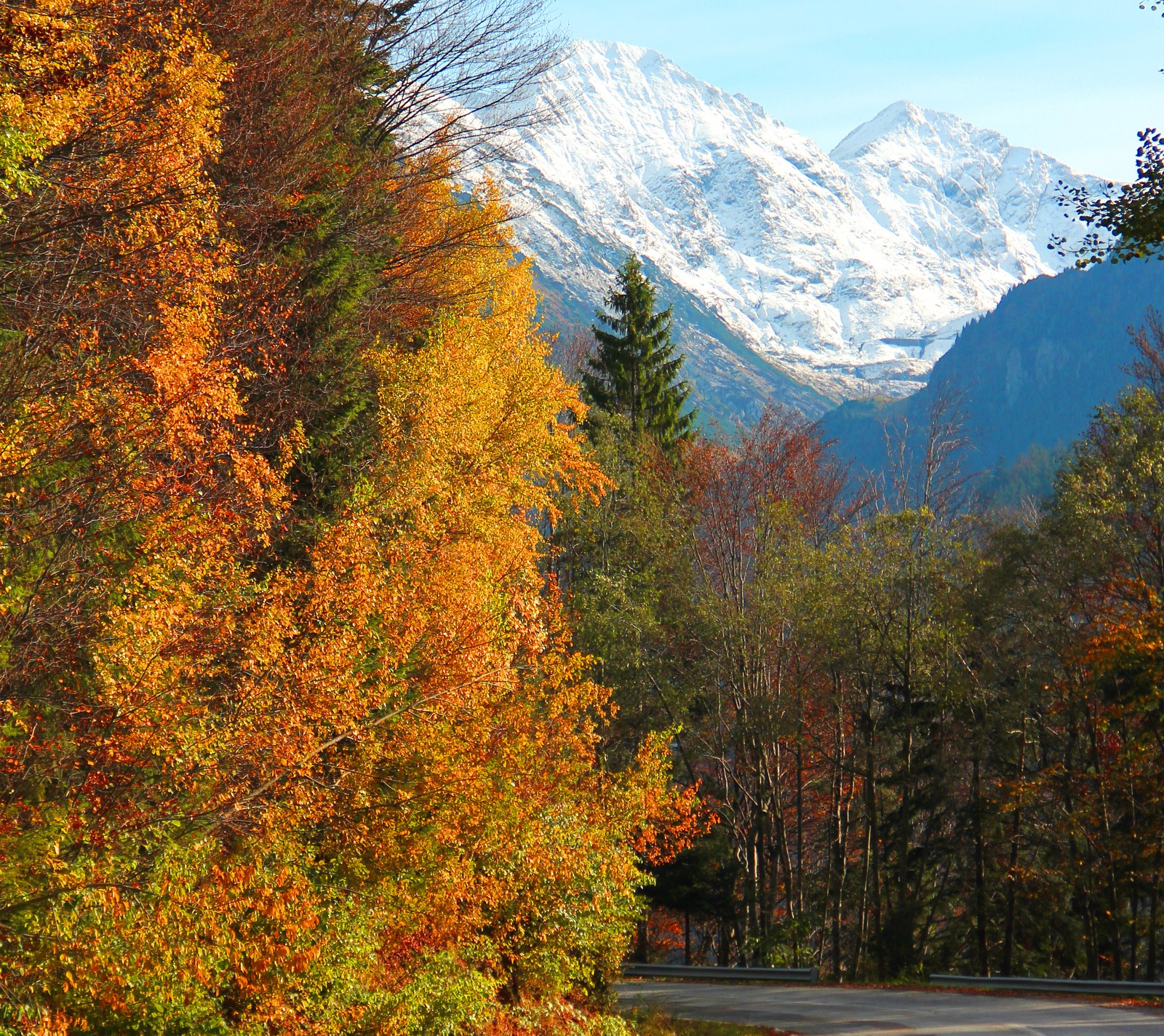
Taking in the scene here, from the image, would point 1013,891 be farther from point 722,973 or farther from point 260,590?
point 260,590

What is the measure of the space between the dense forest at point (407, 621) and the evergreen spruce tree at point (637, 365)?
801 cm

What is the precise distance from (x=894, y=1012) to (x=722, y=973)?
7.83 metres

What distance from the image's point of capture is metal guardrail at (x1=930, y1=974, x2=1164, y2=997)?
16406mm

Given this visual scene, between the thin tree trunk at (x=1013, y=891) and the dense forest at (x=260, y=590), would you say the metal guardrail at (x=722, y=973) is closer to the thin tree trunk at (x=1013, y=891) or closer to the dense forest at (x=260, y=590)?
the thin tree trunk at (x=1013, y=891)

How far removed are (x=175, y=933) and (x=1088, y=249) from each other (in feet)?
33.1

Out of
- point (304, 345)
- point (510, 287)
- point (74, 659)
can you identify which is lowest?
point (74, 659)

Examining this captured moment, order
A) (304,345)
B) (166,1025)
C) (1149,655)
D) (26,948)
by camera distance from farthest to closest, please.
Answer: (1149,655) < (304,345) < (166,1025) < (26,948)

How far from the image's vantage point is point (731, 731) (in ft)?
90.9

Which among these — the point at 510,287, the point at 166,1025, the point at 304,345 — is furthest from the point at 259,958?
the point at 510,287

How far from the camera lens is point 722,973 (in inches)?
941

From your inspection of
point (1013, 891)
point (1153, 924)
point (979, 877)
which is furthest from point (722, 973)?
point (1153, 924)

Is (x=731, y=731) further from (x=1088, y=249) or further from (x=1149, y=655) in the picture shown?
(x=1088, y=249)

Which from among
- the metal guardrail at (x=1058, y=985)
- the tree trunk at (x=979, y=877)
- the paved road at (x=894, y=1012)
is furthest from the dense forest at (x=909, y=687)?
the paved road at (x=894, y=1012)

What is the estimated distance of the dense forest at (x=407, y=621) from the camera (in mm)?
9461
